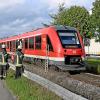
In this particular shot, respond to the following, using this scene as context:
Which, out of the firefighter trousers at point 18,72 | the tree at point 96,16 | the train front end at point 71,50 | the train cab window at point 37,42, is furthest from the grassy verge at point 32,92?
the tree at point 96,16

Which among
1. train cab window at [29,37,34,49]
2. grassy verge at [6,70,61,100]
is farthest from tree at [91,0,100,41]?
grassy verge at [6,70,61,100]

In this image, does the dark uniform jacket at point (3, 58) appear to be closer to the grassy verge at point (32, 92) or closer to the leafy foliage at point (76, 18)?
the grassy verge at point (32, 92)

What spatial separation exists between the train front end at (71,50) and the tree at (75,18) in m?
43.4

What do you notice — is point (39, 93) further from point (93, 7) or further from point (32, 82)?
point (93, 7)

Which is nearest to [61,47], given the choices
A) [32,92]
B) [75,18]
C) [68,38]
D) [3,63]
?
[68,38]

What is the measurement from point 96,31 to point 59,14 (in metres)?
7.65

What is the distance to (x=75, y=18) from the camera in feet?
244

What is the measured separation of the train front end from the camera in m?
26.2

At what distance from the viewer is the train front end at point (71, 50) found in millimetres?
26250

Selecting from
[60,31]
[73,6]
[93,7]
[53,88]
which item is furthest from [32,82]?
[73,6]

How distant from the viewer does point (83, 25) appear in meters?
73.9

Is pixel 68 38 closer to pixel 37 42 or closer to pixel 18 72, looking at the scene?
pixel 37 42

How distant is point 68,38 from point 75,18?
154ft

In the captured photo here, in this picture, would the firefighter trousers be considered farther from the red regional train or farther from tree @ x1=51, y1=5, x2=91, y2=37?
tree @ x1=51, y1=5, x2=91, y2=37
